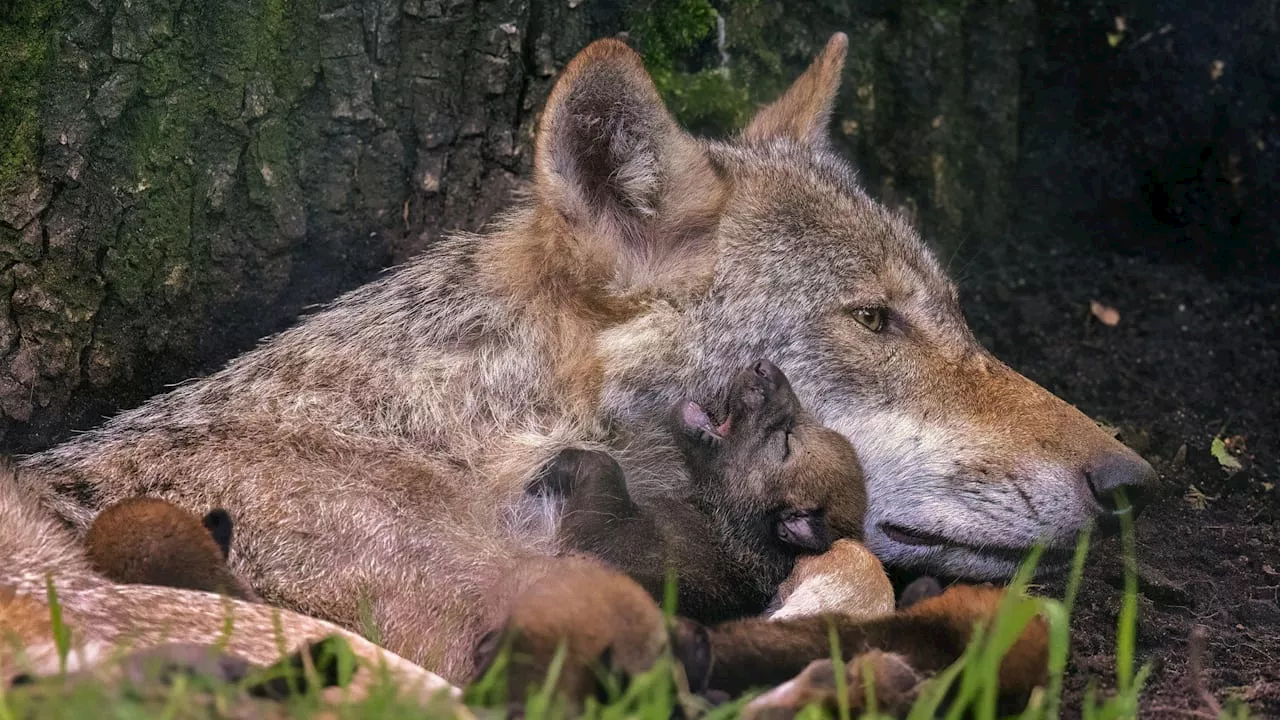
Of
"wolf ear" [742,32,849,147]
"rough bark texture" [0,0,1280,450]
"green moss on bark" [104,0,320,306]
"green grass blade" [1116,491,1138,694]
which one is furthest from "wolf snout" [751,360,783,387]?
"green moss on bark" [104,0,320,306]

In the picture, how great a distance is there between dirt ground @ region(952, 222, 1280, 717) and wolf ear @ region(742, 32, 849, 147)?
1.58 m

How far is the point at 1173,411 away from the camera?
6.48m

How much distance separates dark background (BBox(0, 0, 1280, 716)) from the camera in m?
4.83

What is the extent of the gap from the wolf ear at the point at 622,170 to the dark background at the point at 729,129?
1.18 m

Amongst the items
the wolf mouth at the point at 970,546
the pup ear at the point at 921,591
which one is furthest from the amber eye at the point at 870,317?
the pup ear at the point at 921,591

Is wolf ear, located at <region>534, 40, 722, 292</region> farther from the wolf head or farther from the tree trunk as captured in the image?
the tree trunk

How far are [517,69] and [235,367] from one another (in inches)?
71.9

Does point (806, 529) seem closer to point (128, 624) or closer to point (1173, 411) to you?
point (128, 624)

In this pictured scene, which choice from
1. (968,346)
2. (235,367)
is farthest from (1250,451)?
(235,367)

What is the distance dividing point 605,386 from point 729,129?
220 centimetres

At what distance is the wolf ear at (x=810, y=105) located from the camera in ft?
18.8

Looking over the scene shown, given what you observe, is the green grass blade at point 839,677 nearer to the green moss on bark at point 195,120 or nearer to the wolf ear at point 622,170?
the wolf ear at point 622,170

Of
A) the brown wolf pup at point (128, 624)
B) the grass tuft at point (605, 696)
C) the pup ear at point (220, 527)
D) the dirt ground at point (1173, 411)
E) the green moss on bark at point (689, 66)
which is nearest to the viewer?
the grass tuft at point (605, 696)

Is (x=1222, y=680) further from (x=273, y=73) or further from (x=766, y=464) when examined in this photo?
(x=273, y=73)
